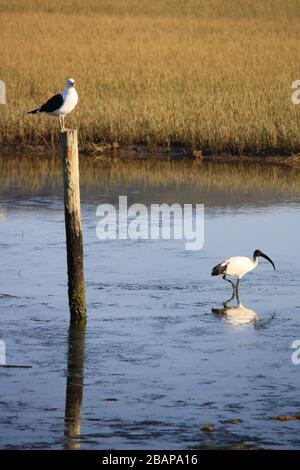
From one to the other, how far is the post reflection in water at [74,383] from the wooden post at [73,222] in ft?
0.62

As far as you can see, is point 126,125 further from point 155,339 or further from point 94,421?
point 94,421

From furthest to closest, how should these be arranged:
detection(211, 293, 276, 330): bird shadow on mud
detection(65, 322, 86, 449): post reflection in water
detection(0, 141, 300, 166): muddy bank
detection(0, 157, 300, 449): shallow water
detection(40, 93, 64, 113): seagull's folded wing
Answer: detection(0, 141, 300, 166): muddy bank, detection(40, 93, 64, 113): seagull's folded wing, detection(211, 293, 276, 330): bird shadow on mud, detection(0, 157, 300, 449): shallow water, detection(65, 322, 86, 449): post reflection in water

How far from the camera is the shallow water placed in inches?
319

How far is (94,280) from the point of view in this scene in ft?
40.9

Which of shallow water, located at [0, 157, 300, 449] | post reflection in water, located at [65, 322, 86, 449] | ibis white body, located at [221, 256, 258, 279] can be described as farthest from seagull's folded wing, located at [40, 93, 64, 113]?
post reflection in water, located at [65, 322, 86, 449]

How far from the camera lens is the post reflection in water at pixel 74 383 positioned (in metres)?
7.91

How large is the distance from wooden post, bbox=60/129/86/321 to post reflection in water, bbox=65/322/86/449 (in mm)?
190

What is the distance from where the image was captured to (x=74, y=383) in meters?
9.05

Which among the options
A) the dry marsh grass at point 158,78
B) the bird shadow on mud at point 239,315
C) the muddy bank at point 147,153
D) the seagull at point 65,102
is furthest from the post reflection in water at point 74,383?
the dry marsh grass at point 158,78

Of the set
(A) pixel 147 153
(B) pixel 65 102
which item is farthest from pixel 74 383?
(A) pixel 147 153

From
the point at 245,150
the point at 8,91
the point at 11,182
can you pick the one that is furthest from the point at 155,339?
the point at 8,91

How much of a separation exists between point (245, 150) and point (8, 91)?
229 inches

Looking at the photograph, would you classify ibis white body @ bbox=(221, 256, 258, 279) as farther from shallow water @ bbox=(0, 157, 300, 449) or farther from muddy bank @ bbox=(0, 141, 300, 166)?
muddy bank @ bbox=(0, 141, 300, 166)

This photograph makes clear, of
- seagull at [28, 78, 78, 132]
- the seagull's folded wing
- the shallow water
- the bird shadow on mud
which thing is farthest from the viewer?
the seagull's folded wing
